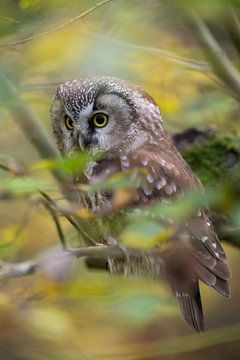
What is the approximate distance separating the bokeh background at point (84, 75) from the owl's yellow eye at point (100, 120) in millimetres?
167

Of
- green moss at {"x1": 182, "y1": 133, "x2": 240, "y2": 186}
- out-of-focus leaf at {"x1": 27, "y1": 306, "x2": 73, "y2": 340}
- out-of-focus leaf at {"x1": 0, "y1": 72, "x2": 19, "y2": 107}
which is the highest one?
out-of-focus leaf at {"x1": 0, "y1": 72, "x2": 19, "y2": 107}

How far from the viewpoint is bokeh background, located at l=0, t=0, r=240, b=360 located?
2486mm

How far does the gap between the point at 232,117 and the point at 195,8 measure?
189 centimetres

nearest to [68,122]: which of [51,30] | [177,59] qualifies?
[177,59]

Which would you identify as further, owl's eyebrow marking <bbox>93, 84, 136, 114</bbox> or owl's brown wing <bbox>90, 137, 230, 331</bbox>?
owl's eyebrow marking <bbox>93, 84, 136, 114</bbox>

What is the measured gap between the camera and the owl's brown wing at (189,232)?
310 cm

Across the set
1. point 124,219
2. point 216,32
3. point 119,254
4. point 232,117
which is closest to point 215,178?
point 232,117

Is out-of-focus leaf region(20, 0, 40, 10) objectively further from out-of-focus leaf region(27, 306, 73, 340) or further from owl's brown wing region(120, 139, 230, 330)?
out-of-focus leaf region(27, 306, 73, 340)

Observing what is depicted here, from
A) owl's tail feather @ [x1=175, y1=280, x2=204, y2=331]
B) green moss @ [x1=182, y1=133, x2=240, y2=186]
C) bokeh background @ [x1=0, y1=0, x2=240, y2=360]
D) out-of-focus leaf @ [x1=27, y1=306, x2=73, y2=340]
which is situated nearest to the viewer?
bokeh background @ [x1=0, y1=0, x2=240, y2=360]

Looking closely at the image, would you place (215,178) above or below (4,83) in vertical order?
below

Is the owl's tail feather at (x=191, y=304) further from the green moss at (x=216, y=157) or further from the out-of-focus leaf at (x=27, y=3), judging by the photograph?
the out-of-focus leaf at (x=27, y=3)

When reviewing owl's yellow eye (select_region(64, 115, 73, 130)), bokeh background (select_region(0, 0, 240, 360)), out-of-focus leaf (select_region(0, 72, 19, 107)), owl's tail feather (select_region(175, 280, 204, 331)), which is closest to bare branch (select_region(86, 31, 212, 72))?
bokeh background (select_region(0, 0, 240, 360))

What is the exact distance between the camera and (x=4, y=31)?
90.1 inches

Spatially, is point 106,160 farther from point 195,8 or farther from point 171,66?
point 195,8
